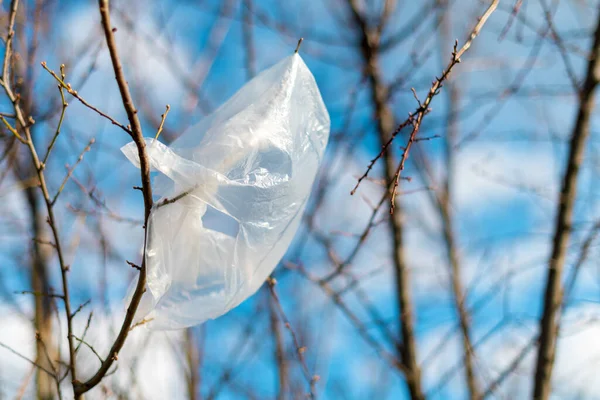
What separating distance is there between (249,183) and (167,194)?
0.21m

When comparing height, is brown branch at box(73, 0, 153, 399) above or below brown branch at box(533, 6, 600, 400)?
below

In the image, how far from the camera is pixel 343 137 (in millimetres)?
2455

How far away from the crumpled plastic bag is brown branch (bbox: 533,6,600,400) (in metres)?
1.32

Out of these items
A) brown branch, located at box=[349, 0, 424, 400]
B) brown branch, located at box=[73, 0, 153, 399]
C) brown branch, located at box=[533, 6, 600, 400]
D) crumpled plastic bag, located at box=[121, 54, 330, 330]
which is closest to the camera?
brown branch, located at box=[73, 0, 153, 399]

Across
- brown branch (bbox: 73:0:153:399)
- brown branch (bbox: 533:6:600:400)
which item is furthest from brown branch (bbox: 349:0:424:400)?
brown branch (bbox: 73:0:153:399)

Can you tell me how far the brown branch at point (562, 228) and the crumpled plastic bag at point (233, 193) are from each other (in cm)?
132

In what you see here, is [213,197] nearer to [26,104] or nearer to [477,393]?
[26,104]

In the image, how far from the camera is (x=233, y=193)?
125 centimetres

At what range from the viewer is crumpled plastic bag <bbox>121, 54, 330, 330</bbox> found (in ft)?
3.98

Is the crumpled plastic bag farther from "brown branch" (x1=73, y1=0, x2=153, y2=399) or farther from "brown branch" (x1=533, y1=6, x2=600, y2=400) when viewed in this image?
"brown branch" (x1=533, y1=6, x2=600, y2=400)

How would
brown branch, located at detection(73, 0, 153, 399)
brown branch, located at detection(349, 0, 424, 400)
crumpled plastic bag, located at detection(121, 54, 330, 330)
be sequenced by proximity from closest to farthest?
brown branch, located at detection(73, 0, 153, 399) < crumpled plastic bag, located at detection(121, 54, 330, 330) < brown branch, located at detection(349, 0, 424, 400)

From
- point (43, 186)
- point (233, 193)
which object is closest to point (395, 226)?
point (233, 193)

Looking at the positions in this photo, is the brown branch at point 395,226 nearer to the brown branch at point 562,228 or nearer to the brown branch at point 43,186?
the brown branch at point 562,228

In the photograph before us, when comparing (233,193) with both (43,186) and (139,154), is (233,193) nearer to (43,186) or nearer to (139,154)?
(139,154)
